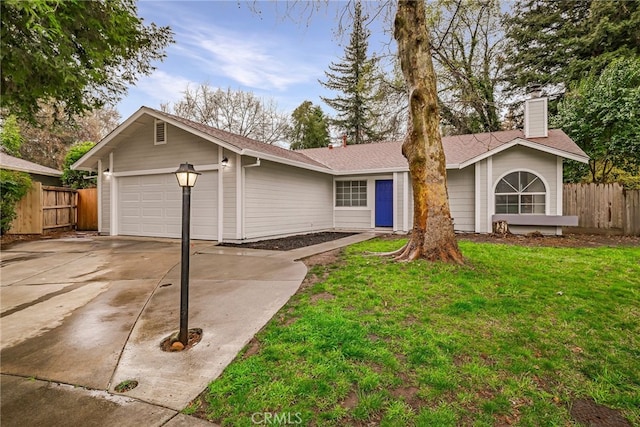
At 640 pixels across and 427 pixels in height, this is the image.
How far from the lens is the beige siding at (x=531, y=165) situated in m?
9.62

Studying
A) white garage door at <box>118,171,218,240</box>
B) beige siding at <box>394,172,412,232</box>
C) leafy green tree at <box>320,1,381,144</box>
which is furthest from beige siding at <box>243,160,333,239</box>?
leafy green tree at <box>320,1,381,144</box>

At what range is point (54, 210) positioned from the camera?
A: 38.1ft

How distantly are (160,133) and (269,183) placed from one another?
385 centimetres

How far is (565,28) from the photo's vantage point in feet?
52.6

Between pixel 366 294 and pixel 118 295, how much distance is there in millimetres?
3325

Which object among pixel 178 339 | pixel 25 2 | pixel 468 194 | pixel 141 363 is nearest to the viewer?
pixel 141 363

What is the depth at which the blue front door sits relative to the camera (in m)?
11.8

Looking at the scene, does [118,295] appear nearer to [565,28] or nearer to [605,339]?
[605,339]

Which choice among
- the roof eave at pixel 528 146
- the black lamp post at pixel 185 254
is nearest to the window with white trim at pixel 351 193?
the roof eave at pixel 528 146

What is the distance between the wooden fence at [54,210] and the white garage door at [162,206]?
297cm

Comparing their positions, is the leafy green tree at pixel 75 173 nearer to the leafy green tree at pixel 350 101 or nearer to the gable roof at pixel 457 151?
the gable roof at pixel 457 151

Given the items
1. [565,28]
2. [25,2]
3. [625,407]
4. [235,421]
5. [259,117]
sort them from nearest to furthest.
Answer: [235,421] → [625,407] → [25,2] → [565,28] → [259,117]

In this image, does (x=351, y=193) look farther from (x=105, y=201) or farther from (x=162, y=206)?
(x=105, y=201)

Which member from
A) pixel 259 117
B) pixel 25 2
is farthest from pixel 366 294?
pixel 259 117
